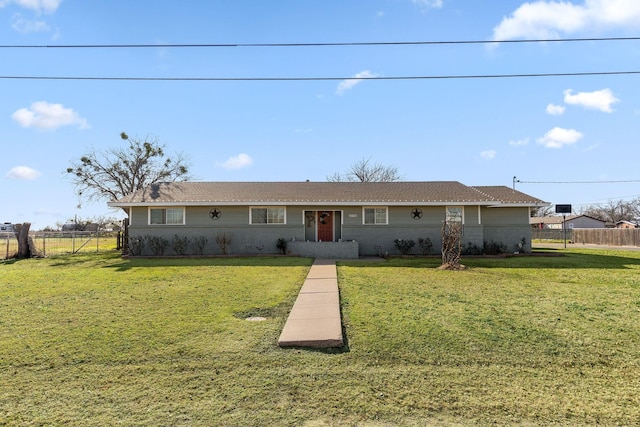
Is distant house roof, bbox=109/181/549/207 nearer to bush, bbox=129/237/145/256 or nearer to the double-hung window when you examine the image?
the double-hung window

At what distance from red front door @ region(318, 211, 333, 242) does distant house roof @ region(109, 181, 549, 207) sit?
922 millimetres

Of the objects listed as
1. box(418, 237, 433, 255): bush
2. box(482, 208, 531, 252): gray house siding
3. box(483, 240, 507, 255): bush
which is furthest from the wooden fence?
box(418, 237, 433, 255): bush

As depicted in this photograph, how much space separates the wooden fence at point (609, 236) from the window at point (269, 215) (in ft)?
89.9

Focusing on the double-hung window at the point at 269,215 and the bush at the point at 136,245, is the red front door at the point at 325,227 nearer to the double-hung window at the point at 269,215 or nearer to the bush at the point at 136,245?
the double-hung window at the point at 269,215

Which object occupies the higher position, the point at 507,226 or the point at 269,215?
the point at 269,215

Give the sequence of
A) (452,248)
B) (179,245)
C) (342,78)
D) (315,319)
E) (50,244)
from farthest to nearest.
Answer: (50,244) → (179,245) → (452,248) → (342,78) → (315,319)

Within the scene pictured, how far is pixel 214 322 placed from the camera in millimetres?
5562

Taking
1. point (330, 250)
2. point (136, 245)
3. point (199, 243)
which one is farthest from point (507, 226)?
point (136, 245)

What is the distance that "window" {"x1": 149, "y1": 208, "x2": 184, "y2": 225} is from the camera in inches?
711

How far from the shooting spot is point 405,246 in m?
17.8

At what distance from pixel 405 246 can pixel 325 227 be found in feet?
12.7

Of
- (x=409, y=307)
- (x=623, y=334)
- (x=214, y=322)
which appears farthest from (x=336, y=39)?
(x=623, y=334)

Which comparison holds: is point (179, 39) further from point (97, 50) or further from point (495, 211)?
point (495, 211)

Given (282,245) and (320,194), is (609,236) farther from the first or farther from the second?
(282,245)
